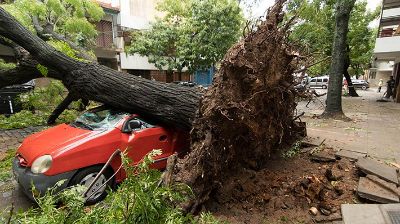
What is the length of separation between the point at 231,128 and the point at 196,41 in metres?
13.9

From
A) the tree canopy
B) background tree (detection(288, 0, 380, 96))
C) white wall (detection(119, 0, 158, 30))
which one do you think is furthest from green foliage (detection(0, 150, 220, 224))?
white wall (detection(119, 0, 158, 30))

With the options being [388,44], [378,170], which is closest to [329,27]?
[388,44]

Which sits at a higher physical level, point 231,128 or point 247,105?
point 247,105

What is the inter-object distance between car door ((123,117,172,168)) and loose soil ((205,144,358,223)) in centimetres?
143

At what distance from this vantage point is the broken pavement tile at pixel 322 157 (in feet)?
16.4

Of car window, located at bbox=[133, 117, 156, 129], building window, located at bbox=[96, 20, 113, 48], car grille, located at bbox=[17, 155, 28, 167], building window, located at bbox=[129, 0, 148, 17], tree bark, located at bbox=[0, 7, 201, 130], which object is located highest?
building window, located at bbox=[129, 0, 148, 17]

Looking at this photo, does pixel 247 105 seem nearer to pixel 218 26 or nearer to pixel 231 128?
pixel 231 128

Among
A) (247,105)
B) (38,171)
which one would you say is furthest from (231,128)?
(38,171)

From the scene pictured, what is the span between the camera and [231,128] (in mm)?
4051

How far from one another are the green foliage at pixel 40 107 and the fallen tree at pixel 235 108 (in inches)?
215

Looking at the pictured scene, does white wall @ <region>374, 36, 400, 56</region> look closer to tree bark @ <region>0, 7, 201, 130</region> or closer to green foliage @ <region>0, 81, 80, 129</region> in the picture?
tree bark @ <region>0, 7, 201, 130</region>

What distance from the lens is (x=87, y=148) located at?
4.16 metres

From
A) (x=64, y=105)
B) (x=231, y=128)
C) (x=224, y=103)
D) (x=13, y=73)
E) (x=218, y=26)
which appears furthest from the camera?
(x=218, y=26)

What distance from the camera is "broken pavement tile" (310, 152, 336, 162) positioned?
16.4 ft
